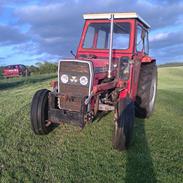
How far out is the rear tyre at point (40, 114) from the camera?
20.1 ft

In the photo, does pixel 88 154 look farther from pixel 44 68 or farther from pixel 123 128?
pixel 44 68

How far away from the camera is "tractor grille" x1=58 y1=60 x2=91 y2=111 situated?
6.06 m

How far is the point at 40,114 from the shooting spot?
612 centimetres

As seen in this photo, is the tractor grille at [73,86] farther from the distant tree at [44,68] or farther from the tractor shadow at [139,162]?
the distant tree at [44,68]

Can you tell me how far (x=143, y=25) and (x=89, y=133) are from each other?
2.91 meters

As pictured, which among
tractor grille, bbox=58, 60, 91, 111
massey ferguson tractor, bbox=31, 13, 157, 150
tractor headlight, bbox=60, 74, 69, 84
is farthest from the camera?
tractor headlight, bbox=60, 74, 69, 84

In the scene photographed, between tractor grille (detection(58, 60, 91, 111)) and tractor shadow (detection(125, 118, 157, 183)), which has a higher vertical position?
tractor grille (detection(58, 60, 91, 111))

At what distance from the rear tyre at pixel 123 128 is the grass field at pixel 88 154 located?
0.15 metres

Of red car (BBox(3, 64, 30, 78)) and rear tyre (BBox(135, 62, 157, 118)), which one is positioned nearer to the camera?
rear tyre (BBox(135, 62, 157, 118))

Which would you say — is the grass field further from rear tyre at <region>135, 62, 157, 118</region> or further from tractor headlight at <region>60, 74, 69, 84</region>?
tractor headlight at <region>60, 74, 69, 84</region>

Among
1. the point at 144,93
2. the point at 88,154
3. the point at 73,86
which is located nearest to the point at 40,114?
the point at 73,86

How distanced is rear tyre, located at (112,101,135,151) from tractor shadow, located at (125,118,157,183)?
21cm

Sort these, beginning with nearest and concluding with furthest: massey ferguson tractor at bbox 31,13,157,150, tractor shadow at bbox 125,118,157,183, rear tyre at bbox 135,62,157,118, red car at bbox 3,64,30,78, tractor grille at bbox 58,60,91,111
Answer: tractor shadow at bbox 125,118,157,183 < massey ferguson tractor at bbox 31,13,157,150 < tractor grille at bbox 58,60,91,111 < rear tyre at bbox 135,62,157,118 < red car at bbox 3,64,30,78

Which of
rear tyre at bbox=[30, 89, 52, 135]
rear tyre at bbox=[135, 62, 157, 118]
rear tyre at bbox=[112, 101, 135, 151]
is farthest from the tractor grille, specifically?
rear tyre at bbox=[135, 62, 157, 118]
